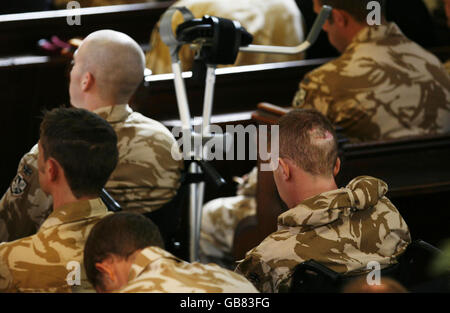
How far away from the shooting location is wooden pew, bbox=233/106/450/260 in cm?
268

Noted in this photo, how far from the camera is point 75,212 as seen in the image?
180 cm

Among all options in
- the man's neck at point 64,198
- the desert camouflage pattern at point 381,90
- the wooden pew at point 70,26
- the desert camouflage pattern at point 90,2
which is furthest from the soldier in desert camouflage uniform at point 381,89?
the desert camouflage pattern at point 90,2

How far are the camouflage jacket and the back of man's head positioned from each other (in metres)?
0.89

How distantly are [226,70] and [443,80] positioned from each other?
42.2 inches

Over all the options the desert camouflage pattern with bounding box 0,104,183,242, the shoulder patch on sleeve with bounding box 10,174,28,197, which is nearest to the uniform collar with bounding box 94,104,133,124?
the desert camouflage pattern with bounding box 0,104,183,242

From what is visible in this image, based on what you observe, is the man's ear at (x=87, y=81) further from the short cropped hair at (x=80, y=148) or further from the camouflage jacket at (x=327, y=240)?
the camouflage jacket at (x=327, y=240)

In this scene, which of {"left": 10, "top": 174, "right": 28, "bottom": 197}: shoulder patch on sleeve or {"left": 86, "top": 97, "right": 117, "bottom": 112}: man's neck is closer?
{"left": 10, "top": 174, "right": 28, "bottom": 197}: shoulder patch on sleeve

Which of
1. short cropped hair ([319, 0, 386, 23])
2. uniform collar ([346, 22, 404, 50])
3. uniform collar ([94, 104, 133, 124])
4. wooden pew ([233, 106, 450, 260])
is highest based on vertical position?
short cropped hair ([319, 0, 386, 23])

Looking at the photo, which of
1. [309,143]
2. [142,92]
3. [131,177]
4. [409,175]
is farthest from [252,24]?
[309,143]

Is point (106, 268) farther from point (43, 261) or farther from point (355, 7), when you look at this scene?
point (355, 7)

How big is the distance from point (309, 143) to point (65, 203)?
567 mm

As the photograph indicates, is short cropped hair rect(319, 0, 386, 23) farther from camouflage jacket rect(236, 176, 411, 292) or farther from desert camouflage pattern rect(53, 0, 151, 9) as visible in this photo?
desert camouflage pattern rect(53, 0, 151, 9)

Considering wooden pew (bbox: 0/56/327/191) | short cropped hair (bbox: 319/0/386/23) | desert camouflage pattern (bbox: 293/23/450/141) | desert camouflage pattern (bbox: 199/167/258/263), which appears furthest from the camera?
wooden pew (bbox: 0/56/327/191)
